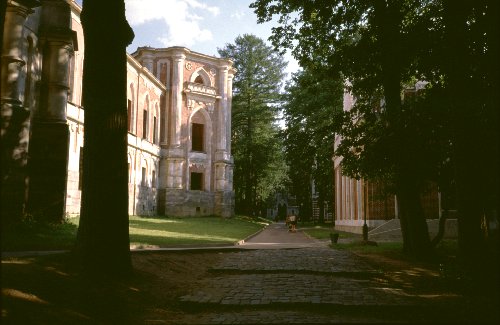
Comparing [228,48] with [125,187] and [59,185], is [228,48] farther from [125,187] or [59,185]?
[125,187]

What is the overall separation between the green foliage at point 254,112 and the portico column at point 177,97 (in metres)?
10.8

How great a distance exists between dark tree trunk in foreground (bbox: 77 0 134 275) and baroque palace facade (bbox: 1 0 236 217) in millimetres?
7236

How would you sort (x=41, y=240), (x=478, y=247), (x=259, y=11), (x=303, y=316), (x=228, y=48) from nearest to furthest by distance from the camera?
(x=303, y=316)
(x=478, y=247)
(x=41, y=240)
(x=259, y=11)
(x=228, y=48)

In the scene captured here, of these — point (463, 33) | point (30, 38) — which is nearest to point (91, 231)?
point (463, 33)

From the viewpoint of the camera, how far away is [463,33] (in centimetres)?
862

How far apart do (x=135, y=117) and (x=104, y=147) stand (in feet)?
88.4

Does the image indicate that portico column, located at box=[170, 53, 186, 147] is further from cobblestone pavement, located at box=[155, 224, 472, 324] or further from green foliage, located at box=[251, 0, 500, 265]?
cobblestone pavement, located at box=[155, 224, 472, 324]

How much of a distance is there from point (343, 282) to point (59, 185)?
36.0 feet

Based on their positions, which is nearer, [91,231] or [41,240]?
[91,231]

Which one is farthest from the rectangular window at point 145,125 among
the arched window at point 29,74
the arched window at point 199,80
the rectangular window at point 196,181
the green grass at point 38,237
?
the green grass at point 38,237

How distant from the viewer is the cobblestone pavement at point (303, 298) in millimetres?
5992

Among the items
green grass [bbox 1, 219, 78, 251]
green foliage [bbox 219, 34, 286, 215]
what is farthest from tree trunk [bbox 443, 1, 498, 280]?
green foliage [bbox 219, 34, 286, 215]

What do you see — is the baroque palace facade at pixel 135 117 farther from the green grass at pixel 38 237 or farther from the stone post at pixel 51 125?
the green grass at pixel 38 237

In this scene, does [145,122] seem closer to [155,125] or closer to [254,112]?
[155,125]
